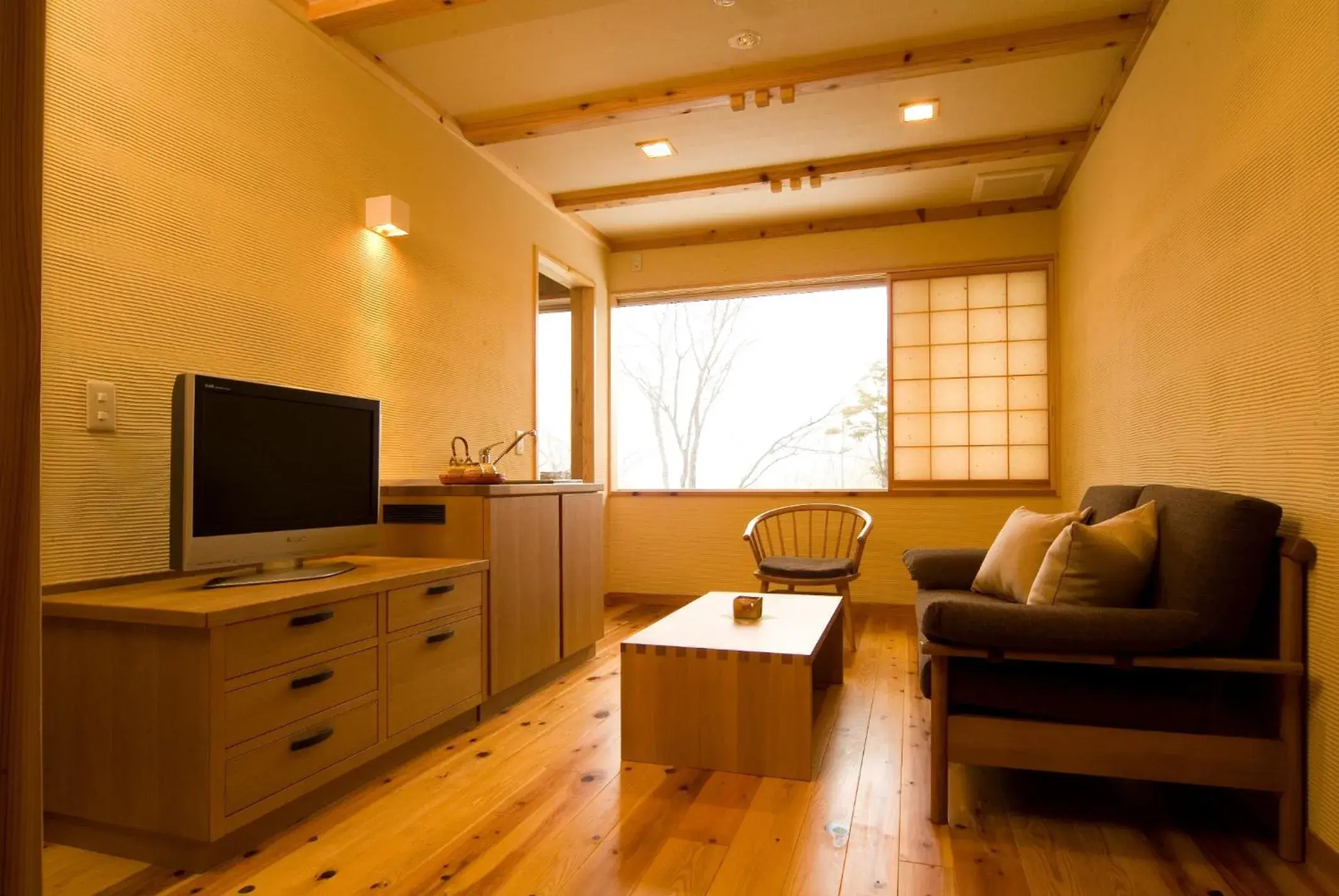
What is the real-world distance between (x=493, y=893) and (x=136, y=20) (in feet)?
8.20

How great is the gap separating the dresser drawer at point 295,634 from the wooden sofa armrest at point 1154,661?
160 centimetres

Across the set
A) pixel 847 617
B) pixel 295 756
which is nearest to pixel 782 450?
pixel 847 617

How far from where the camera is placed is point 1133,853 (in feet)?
5.78

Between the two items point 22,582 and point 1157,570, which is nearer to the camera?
point 22,582

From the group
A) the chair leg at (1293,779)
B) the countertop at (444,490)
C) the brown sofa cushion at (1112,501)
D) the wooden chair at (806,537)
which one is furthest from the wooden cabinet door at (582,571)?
the chair leg at (1293,779)

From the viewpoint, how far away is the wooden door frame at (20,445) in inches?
Result: 20.0

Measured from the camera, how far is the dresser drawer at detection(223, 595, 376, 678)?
1753 mm

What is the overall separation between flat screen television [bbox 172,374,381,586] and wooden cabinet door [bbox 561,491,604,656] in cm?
102

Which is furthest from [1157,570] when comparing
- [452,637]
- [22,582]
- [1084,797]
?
[22,582]

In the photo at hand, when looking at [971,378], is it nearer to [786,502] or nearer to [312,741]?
[786,502]

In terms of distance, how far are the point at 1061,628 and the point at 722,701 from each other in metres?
1.00

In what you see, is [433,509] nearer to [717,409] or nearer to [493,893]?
[493,893]

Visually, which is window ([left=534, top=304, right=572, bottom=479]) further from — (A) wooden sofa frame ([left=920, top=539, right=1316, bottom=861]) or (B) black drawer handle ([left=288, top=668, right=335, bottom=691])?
(A) wooden sofa frame ([left=920, top=539, right=1316, bottom=861])

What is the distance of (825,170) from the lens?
13.7 feet
